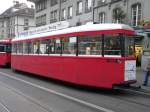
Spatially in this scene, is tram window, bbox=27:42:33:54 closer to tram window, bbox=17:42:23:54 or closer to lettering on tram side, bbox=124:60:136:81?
tram window, bbox=17:42:23:54

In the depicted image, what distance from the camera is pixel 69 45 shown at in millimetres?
15820

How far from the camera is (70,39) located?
15.8 metres

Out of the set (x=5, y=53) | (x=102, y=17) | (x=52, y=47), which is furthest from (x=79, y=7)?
(x=52, y=47)

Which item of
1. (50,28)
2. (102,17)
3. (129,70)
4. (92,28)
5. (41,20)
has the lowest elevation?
(129,70)

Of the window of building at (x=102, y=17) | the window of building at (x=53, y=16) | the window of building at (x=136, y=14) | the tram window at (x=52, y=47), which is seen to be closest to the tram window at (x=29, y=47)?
the tram window at (x=52, y=47)

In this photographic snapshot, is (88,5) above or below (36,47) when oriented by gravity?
above

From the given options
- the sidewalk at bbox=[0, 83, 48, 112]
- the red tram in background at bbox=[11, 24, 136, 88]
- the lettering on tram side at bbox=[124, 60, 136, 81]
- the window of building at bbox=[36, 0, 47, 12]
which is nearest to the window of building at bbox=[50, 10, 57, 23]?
the window of building at bbox=[36, 0, 47, 12]

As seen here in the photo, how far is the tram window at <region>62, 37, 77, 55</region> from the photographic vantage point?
50.5 ft

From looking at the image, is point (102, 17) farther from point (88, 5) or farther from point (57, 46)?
point (57, 46)

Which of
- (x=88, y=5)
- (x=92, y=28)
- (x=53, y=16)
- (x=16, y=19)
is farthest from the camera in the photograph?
(x=16, y=19)

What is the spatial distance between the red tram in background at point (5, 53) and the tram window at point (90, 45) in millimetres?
18414

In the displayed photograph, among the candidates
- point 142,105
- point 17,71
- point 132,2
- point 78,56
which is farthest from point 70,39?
point 132,2

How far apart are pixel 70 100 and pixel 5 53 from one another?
69.6 feet

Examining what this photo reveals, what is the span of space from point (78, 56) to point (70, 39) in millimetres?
1151
